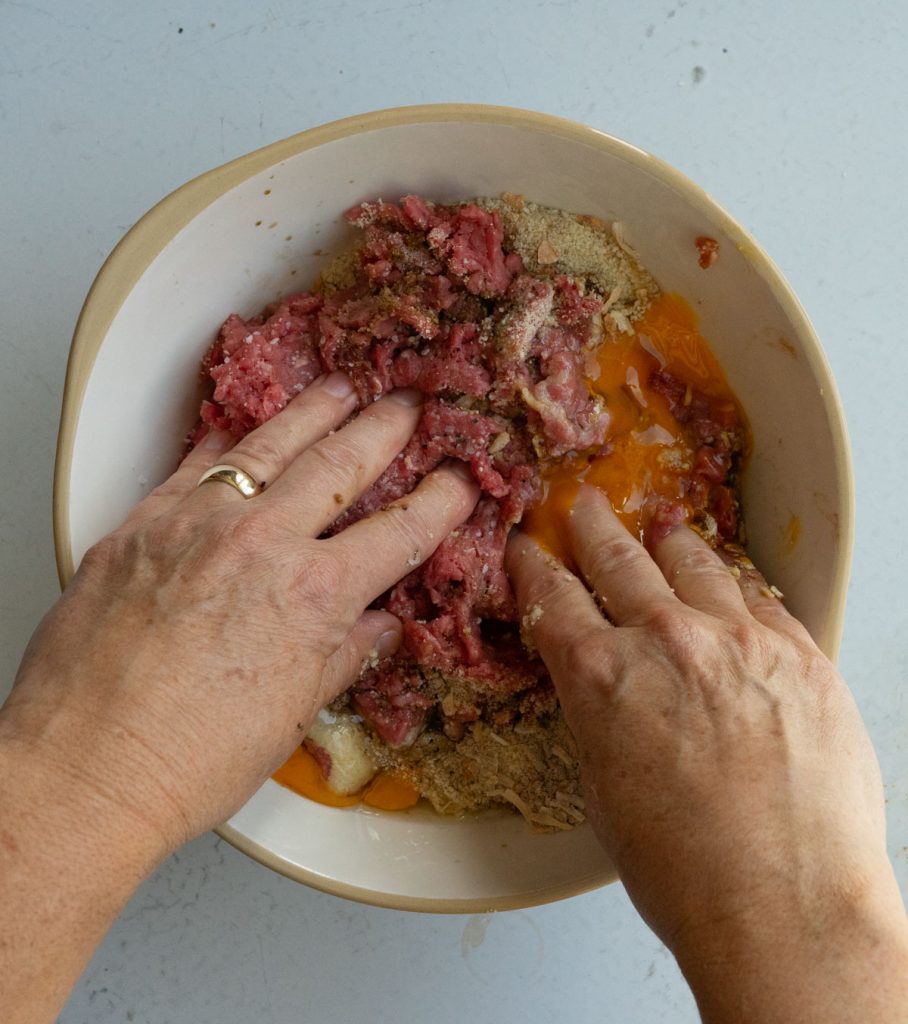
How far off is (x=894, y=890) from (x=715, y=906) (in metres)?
0.17

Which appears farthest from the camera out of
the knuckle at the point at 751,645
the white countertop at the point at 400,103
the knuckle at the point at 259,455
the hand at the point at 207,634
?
the white countertop at the point at 400,103

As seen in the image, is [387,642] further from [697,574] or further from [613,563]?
[697,574]

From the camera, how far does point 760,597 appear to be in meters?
1.20

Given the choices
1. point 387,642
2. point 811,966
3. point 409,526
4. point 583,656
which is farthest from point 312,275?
point 811,966

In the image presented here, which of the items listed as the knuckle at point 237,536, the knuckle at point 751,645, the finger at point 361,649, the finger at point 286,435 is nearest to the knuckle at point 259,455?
the finger at point 286,435

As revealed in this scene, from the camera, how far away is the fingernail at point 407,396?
1.24 m

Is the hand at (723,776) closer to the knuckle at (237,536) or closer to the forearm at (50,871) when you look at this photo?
the knuckle at (237,536)

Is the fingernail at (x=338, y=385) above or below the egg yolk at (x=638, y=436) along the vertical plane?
above

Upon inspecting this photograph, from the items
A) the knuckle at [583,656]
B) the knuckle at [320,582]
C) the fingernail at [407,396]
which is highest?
the fingernail at [407,396]

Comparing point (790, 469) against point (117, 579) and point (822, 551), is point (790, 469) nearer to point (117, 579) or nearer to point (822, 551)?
point (822, 551)

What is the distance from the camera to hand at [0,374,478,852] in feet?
3.00

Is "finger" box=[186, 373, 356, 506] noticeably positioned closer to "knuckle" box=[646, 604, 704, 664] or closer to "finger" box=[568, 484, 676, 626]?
"finger" box=[568, 484, 676, 626]

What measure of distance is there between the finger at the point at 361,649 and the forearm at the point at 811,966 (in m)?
0.53

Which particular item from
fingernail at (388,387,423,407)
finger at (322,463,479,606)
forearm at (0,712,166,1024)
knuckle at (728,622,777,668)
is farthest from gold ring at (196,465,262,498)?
knuckle at (728,622,777,668)
